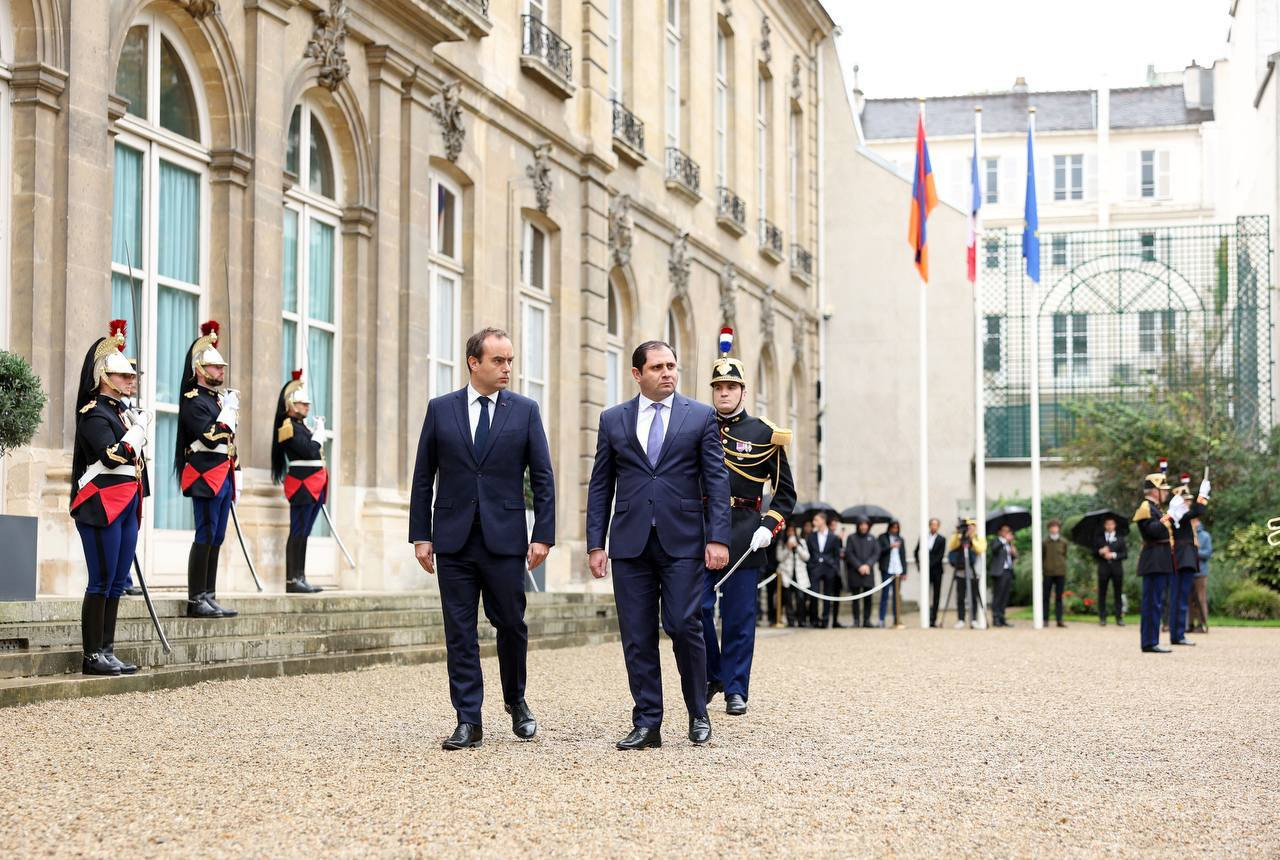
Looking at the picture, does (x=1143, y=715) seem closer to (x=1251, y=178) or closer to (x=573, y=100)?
(x=573, y=100)

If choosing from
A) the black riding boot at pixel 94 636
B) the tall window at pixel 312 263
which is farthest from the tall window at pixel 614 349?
the black riding boot at pixel 94 636

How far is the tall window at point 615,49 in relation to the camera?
23.4 meters

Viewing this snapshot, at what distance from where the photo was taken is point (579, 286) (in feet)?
69.9

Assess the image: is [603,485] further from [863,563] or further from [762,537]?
[863,563]

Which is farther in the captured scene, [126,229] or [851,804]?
[126,229]

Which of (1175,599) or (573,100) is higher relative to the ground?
(573,100)

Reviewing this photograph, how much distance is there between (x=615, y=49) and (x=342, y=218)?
8.71 m

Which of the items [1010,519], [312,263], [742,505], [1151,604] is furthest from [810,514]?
[742,505]

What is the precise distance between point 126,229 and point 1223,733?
8.46 meters

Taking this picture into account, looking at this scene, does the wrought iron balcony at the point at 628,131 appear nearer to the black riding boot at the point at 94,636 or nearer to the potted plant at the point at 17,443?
the potted plant at the point at 17,443

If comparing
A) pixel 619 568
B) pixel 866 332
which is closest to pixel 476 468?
pixel 619 568

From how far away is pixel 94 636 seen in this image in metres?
8.85

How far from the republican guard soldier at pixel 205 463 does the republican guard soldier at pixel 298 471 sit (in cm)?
229

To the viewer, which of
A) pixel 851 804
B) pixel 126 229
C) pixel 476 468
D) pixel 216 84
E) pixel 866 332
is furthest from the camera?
pixel 866 332
